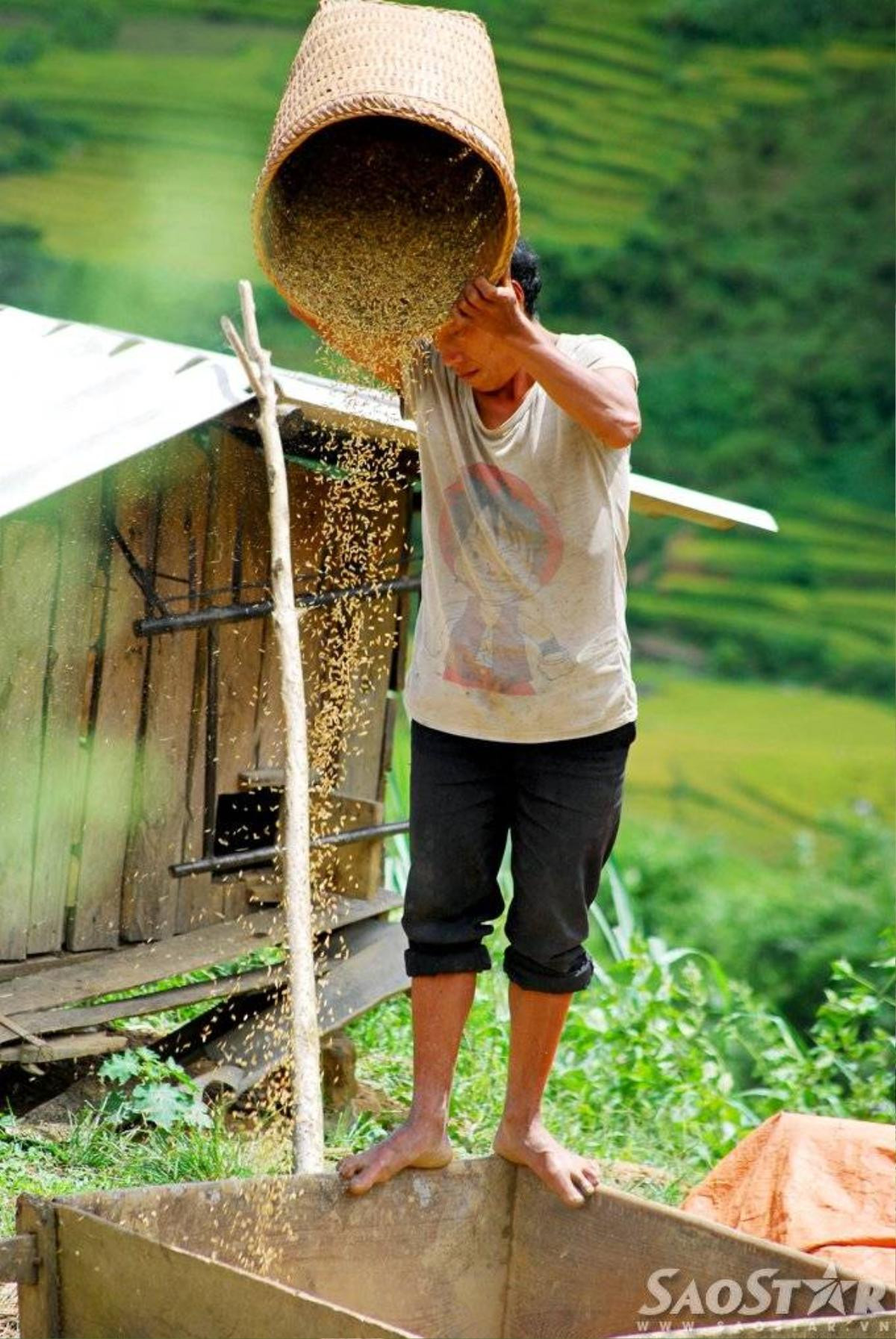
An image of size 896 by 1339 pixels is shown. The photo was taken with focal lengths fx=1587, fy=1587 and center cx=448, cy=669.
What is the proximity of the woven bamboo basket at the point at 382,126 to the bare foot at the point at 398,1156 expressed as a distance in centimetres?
140

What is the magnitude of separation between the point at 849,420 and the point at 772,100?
8.99 feet

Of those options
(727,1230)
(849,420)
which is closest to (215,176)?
(849,420)

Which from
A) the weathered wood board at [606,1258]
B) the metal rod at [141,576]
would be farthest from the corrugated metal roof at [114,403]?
the weathered wood board at [606,1258]

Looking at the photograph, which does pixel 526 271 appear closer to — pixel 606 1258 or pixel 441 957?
pixel 441 957

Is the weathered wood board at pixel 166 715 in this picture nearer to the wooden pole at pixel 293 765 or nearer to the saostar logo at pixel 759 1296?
the wooden pole at pixel 293 765

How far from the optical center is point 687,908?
8961 mm

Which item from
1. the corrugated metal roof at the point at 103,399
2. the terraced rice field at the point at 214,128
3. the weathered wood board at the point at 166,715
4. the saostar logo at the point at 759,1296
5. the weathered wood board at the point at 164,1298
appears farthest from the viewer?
the terraced rice field at the point at 214,128

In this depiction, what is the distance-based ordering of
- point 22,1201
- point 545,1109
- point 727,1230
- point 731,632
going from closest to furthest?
point 22,1201, point 727,1230, point 545,1109, point 731,632

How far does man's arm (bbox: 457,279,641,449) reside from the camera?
2.60 metres

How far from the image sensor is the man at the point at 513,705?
9.20 feet

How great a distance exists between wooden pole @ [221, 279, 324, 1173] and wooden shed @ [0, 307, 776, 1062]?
3.7 inches

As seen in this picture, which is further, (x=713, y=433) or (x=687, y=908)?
(x=713, y=433)

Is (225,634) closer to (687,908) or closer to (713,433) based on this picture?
(687,908)

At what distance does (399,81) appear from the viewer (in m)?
2.56
